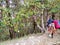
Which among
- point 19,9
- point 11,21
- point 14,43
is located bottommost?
point 14,43

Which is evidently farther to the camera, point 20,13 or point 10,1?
point 10,1

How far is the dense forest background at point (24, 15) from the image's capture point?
27.0 ft

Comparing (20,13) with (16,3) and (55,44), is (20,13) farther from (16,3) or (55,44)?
(55,44)

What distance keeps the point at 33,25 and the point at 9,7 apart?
156 cm

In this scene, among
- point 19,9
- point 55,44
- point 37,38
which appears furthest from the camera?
point 19,9

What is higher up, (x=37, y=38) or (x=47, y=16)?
(x=47, y=16)

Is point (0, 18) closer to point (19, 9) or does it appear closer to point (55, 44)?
point (19, 9)

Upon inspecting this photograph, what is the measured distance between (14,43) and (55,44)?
160 cm

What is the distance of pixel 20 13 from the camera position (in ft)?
27.4

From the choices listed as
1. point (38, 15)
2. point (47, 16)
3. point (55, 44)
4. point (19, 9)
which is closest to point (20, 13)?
point (19, 9)

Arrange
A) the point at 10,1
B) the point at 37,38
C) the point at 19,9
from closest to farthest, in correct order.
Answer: the point at 37,38 < the point at 19,9 < the point at 10,1

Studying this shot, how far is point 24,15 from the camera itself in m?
8.44

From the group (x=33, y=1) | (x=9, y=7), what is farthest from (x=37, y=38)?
(x=9, y=7)

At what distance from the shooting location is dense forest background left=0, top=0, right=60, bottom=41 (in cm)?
824
